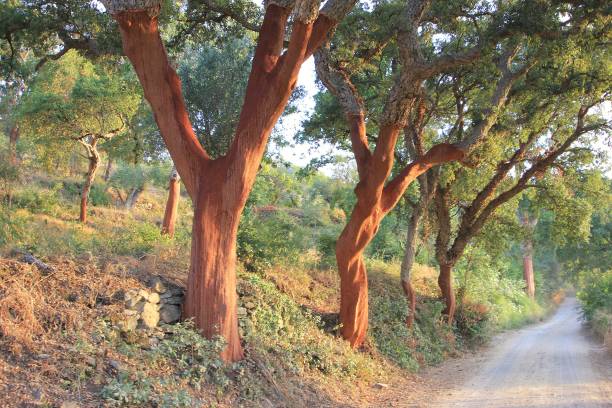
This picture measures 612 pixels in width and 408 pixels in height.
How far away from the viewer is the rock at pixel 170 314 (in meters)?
7.22

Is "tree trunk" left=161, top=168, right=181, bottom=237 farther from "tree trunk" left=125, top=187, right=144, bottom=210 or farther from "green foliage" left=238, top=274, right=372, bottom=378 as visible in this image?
"tree trunk" left=125, top=187, right=144, bottom=210

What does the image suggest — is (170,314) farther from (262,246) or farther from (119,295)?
(262,246)

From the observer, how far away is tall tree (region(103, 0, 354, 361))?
7.12m

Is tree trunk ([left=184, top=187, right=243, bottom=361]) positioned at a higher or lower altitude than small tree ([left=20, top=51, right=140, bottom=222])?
lower

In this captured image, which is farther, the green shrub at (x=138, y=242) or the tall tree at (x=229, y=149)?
the green shrub at (x=138, y=242)

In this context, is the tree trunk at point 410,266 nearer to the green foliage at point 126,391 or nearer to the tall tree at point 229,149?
the tall tree at point 229,149

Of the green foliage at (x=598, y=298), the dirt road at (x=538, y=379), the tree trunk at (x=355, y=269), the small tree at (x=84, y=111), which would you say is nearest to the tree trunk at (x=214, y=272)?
the tree trunk at (x=355, y=269)

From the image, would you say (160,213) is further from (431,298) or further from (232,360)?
(232,360)

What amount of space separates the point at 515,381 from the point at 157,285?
6.99 meters

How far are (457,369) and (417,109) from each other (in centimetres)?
660

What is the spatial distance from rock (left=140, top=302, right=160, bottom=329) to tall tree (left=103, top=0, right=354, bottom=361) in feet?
1.56

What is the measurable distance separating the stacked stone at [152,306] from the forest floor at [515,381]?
376 cm

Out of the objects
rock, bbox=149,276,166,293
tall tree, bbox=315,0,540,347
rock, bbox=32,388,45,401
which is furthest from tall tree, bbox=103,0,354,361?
tall tree, bbox=315,0,540,347

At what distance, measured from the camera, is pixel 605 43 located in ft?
33.0
